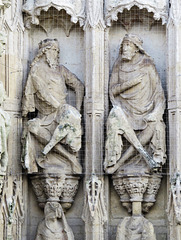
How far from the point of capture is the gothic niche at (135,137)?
666 inches

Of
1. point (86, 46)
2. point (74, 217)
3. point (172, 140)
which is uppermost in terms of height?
point (86, 46)

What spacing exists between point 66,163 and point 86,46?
Result: 178cm

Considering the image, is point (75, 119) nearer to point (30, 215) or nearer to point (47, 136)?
point (47, 136)

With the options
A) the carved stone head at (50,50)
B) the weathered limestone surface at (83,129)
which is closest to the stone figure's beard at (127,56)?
the weathered limestone surface at (83,129)

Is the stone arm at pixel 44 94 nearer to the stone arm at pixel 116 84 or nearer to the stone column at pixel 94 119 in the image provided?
the stone column at pixel 94 119

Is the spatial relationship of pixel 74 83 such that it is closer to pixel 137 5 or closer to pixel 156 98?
pixel 156 98

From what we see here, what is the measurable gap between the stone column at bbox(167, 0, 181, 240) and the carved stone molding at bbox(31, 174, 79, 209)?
4.75 feet

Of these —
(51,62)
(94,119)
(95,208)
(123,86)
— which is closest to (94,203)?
(95,208)

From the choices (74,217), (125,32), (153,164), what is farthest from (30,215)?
(125,32)

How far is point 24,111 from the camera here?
17219mm

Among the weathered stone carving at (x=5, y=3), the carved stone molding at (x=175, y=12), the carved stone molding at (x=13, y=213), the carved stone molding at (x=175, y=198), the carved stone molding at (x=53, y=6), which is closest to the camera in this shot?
the weathered stone carving at (x=5, y=3)

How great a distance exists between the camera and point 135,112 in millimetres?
17188

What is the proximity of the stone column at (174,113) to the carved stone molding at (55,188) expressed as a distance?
4.75ft

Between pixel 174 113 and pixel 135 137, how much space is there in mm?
664
